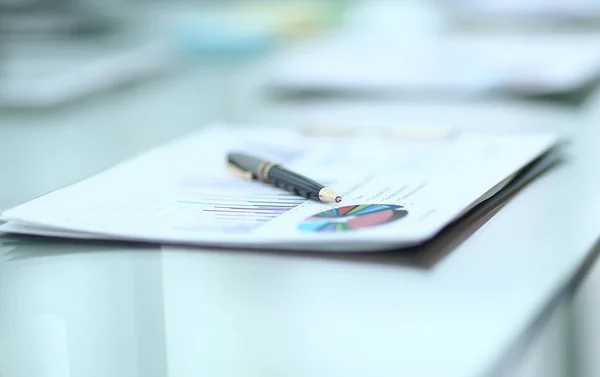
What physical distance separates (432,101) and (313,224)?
56 centimetres

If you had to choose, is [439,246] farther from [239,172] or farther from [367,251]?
[239,172]

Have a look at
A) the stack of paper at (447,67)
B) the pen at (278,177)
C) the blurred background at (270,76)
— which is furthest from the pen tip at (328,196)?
the stack of paper at (447,67)

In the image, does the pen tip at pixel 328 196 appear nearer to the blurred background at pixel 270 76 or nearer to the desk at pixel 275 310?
the desk at pixel 275 310

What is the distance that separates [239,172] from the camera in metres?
0.66

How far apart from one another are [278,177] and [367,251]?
0.13m

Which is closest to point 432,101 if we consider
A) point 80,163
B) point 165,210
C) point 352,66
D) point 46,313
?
point 352,66

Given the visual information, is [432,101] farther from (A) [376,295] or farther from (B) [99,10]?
(B) [99,10]

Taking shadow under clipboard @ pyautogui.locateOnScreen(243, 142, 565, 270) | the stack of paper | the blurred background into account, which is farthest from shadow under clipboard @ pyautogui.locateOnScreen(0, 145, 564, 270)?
the stack of paper

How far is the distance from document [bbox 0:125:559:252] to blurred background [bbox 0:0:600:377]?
70 millimetres

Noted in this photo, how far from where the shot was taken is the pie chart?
0.50m

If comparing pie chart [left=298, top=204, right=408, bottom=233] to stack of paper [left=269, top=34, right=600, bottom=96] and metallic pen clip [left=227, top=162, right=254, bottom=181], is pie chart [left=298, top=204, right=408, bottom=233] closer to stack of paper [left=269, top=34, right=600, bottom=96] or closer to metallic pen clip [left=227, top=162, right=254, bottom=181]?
metallic pen clip [left=227, top=162, right=254, bottom=181]

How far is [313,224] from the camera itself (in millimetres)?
515

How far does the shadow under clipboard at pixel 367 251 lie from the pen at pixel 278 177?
0.25 feet

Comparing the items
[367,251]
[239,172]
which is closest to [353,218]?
[367,251]
